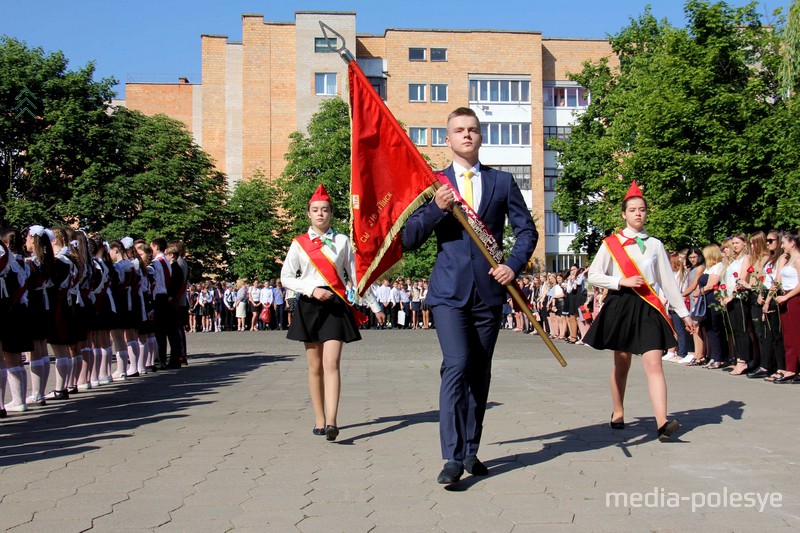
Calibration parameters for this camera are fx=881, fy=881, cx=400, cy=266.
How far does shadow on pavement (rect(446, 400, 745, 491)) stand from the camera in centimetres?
631

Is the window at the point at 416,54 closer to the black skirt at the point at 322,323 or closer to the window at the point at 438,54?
the window at the point at 438,54

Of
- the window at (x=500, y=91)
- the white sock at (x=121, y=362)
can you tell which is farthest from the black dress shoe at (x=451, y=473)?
the window at (x=500, y=91)

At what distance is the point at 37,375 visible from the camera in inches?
407

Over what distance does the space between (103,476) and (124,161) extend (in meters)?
45.2

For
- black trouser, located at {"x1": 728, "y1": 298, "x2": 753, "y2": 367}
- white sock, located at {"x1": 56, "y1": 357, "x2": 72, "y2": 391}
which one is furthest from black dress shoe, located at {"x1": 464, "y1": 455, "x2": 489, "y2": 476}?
black trouser, located at {"x1": 728, "y1": 298, "x2": 753, "y2": 367}

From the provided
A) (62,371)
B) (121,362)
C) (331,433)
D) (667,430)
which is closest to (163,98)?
(121,362)

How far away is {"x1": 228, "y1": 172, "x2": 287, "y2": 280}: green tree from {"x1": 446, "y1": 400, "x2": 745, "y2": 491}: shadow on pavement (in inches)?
1944

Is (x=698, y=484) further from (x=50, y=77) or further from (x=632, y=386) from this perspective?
(x=50, y=77)

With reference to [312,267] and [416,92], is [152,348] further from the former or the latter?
[416,92]

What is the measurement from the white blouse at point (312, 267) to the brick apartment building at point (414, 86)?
196ft

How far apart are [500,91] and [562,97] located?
579 cm

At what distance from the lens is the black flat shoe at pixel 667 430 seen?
280 inches

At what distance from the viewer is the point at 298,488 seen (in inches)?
221

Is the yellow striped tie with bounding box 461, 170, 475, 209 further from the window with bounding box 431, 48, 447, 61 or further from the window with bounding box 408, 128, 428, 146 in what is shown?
the window with bounding box 431, 48, 447, 61
